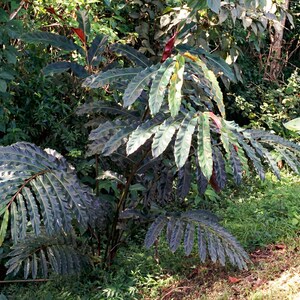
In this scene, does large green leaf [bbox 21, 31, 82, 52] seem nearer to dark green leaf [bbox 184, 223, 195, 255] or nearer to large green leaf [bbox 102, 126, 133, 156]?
large green leaf [bbox 102, 126, 133, 156]

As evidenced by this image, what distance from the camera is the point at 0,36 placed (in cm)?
305

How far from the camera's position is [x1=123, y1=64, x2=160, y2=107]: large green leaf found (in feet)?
7.46

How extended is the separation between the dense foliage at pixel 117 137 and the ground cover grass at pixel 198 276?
0.15 m

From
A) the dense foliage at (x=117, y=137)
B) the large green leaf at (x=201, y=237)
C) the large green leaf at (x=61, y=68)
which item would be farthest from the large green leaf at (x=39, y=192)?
the large green leaf at (x=61, y=68)

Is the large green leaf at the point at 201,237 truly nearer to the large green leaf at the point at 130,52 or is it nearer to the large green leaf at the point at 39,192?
the large green leaf at the point at 39,192

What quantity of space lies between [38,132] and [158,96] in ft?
6.61

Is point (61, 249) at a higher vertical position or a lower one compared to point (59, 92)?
lower

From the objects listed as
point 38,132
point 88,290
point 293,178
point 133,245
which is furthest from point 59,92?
point 293,178

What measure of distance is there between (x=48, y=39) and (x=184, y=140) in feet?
4.03

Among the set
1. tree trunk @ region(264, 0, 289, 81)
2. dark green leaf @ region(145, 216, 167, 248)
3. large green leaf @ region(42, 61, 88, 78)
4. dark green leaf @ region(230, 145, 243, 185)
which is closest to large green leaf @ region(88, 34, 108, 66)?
large green leaf @ region(42, 61, 88, 78)

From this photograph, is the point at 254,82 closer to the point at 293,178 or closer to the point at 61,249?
the point at 293,178

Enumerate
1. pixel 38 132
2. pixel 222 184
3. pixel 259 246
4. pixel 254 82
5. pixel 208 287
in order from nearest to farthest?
1. pixel 222 184
2. pixel 208 287
3. pixel 259 246
4. pixel 38 132
5. pixel 254 82

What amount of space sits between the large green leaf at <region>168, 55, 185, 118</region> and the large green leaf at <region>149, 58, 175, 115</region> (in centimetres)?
4

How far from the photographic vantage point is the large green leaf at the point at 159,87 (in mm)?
2133
